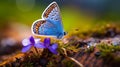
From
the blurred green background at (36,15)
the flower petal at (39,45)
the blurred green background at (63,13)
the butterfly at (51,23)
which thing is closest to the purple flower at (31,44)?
the flower petal at (39,45)

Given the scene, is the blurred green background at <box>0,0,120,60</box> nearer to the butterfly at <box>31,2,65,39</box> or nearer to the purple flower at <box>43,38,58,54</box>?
the butterfly at <box>31,2,65,39</box>

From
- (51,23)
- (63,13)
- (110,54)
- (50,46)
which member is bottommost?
(110,54)

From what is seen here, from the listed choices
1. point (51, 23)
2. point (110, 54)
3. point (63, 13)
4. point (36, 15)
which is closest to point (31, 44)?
point (51, 23)

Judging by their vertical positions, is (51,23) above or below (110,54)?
above

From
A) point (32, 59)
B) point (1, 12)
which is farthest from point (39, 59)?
point (1, 12)

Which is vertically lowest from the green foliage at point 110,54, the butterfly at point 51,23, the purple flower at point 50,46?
the green foliage at point 110,54

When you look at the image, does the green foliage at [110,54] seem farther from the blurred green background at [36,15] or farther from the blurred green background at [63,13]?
the blurred green background at [63,13]

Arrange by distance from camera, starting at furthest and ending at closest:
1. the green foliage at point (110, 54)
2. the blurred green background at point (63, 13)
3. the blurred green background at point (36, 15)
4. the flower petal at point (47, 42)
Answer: the blurred green background at point (63, 13) < the blurred green background at point (36, 15) < the flower petal at point (47, 42) < the green foliage at point (110, 54)

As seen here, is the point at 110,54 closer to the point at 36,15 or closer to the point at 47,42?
the point at 47,42
